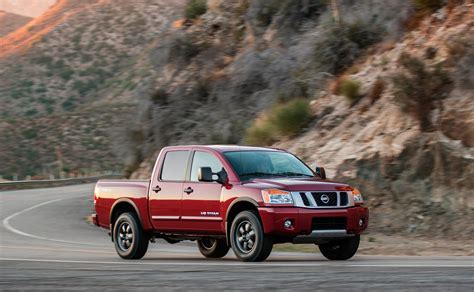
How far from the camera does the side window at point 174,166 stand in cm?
1542

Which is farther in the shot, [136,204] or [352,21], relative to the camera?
[352,21]

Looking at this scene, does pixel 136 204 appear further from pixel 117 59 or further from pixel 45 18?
pixel 45 18

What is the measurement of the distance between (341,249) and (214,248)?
103 inches

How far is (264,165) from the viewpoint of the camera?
14992mm

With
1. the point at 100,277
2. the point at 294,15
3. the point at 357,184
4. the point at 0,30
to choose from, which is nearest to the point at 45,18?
the point at 0,30

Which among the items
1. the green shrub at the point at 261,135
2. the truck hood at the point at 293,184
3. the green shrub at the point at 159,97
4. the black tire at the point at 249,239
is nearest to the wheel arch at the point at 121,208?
the black tire at the point at 249,239

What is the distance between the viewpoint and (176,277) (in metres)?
11.3

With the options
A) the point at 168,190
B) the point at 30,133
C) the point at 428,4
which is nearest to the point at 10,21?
the point at 30,133

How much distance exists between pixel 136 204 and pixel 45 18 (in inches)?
5319

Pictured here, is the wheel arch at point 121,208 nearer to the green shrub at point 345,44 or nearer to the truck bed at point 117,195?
the truck bed at point 117,195

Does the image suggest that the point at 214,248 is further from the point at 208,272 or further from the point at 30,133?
the point at 30,133

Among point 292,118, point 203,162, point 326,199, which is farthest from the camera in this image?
point 292,118

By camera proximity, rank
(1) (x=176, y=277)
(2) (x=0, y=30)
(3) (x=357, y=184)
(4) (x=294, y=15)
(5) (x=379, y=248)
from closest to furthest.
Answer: (1) (x=176, y=277) < (5) (x=379, y=248) < (3) (x=357, y=184) < (4) (x=294, y=15) < (2) (x=0, y=30)

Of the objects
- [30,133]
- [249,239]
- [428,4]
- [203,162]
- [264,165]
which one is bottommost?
[249,239]
